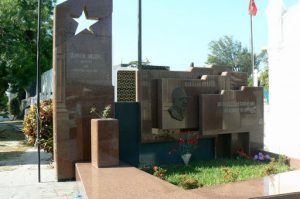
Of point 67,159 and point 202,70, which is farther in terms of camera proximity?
point 202,70

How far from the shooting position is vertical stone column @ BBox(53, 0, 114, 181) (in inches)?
301

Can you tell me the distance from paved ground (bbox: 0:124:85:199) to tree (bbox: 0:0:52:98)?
935cm

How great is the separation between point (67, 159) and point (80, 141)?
0.42m

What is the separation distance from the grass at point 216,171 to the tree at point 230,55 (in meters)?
73.8

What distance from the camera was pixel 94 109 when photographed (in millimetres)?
7770

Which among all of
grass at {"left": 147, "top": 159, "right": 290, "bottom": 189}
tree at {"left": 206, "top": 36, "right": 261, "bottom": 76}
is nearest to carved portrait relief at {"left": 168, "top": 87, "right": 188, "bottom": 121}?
grass at {"left": 147, "top": 159, "right": 290, "bottom": 189}

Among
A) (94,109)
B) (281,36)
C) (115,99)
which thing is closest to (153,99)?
(115,99)

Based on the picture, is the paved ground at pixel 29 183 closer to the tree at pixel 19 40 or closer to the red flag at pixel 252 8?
the tree at pixel 19 40

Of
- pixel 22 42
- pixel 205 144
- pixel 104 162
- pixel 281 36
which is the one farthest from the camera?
pixel 22 42

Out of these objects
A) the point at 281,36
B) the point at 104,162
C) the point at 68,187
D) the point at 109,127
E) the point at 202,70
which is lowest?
the point at 68,187

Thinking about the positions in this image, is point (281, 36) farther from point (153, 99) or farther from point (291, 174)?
point (291, 174)

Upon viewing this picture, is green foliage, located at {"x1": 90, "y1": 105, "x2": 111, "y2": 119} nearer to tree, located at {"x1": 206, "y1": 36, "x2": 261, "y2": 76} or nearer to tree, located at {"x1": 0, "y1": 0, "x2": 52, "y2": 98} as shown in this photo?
tree, located at {"x1": 0, "y1": 0, "x2": 52, "y2": 98}

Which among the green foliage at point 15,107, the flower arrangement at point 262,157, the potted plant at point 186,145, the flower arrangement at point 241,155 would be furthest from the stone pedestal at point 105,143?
the green foliage at point 15,107

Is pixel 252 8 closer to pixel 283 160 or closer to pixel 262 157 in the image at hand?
pixel 262 157
